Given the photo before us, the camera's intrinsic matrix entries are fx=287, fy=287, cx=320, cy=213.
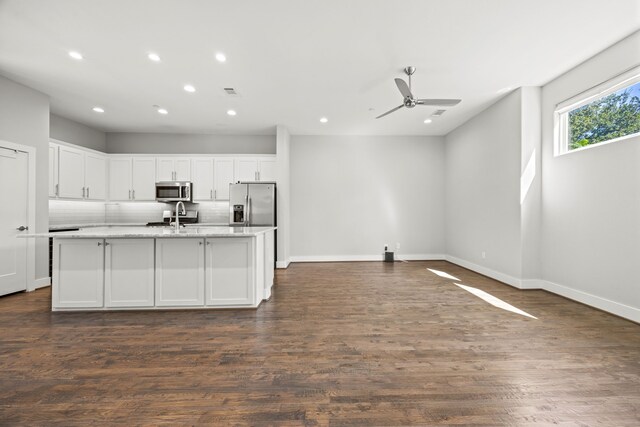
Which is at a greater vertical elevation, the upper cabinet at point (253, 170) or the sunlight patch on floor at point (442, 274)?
the upper cabinet at point (253, 170)

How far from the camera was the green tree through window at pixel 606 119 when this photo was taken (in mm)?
3174

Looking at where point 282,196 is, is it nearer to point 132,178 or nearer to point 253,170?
point 253,170

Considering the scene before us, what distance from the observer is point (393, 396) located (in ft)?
5.95

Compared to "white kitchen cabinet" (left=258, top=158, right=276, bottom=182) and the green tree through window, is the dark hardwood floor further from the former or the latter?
"white kitchen cabinet" (left=258, top=158, right=276, bottom=182)

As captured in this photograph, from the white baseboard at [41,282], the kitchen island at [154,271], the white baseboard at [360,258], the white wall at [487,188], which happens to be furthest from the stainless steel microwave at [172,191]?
the white wall at [487,188]

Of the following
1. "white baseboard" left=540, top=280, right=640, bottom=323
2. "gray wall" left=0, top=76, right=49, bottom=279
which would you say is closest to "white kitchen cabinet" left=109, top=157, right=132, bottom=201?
"gray wall" left=0, top=76, right=49, bottom=279

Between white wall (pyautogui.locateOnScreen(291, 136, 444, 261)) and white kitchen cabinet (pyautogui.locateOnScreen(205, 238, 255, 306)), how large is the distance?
3493mm

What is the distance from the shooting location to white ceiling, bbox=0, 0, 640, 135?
2.70 metres

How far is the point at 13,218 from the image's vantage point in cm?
416

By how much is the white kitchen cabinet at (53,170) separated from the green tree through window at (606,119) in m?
8.31

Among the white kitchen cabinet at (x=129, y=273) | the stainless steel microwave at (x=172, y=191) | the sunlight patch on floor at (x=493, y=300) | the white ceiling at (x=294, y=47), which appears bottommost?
the sunlight patch on floor at (x=493, y=300)

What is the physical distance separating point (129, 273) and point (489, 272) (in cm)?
565

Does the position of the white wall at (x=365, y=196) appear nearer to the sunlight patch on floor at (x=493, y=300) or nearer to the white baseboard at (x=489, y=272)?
the white baseboard at (x=489, y=272)

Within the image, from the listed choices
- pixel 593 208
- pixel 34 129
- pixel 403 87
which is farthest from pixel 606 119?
pixel 34 129
